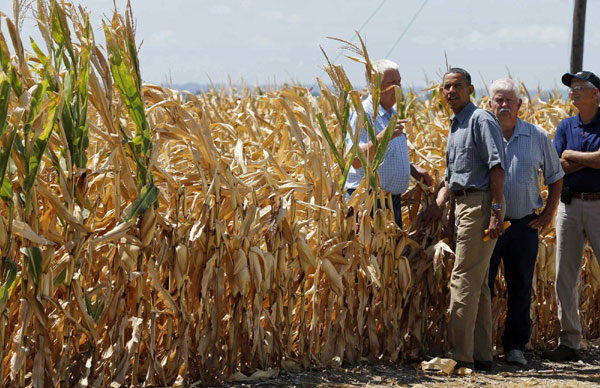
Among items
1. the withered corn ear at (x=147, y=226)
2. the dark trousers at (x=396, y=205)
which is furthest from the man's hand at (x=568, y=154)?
the withered corn ear at (x=147, y=226)

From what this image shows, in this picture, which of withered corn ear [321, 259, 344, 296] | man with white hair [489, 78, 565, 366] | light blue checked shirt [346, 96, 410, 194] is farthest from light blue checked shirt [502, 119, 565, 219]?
withered corn ear [321, 259, 344, 296]

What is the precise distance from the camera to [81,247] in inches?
127

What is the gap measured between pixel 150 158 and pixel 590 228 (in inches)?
106

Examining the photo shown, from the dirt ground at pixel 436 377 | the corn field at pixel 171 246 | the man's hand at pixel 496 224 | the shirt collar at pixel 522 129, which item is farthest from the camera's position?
the shirt collar at pixel 522 129

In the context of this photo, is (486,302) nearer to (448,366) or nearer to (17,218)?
(448,366)

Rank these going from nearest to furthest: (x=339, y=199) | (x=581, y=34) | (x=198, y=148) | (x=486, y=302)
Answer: (x=198, y=148), (x=339, y=199), (x=486, y=302), (x=581, y=34)

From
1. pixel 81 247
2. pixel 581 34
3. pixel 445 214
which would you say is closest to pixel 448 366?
pixel 445 214

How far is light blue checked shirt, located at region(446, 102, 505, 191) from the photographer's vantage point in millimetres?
4109

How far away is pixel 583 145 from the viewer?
4.76 meters

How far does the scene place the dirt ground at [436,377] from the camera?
388 cm

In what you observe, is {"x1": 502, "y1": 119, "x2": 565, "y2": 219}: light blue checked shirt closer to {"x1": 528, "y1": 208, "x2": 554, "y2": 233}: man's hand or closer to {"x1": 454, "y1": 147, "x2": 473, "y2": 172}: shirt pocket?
{"x1": 528, "y1": 208, "x2": 554, "y2": 233}: man's hand

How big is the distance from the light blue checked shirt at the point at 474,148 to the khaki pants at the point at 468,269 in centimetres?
8

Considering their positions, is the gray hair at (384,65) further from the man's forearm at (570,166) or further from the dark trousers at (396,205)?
the man's forearm at (570,166)

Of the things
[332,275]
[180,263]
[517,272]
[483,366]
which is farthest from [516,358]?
[180,263]
